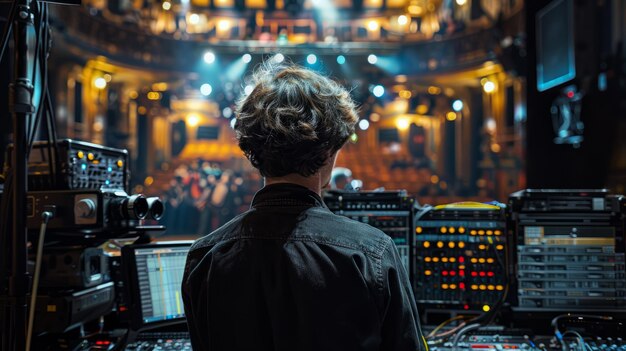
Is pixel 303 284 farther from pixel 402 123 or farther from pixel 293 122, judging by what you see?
pixel 402 123

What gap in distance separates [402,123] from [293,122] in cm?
2089

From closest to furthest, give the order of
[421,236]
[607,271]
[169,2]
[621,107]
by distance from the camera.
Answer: [607,271], [421,236], [621,107], [169,2]

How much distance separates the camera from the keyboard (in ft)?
6.87

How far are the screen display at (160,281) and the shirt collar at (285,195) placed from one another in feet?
3.41

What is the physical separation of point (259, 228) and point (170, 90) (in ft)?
64.7

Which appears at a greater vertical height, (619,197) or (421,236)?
(619,197)

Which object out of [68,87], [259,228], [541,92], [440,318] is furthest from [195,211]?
[259,228]

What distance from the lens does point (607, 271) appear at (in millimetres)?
2283

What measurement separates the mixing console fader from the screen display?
107 cm

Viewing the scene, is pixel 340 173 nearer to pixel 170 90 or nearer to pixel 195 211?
pixel 195 211

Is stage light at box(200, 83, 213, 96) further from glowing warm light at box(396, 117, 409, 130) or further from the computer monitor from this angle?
the computer monitor

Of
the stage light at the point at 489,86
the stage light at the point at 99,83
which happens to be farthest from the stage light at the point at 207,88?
the stage light at the point at 489,86

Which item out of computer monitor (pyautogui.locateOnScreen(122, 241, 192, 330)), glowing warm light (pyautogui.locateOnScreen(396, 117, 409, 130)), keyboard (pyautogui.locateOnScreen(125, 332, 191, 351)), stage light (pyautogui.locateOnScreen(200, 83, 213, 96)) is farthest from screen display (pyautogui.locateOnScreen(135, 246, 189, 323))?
glowing warm light (pyautogui.locateOnScreen(396, 117, 409, 130))

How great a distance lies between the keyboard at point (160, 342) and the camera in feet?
6.87
